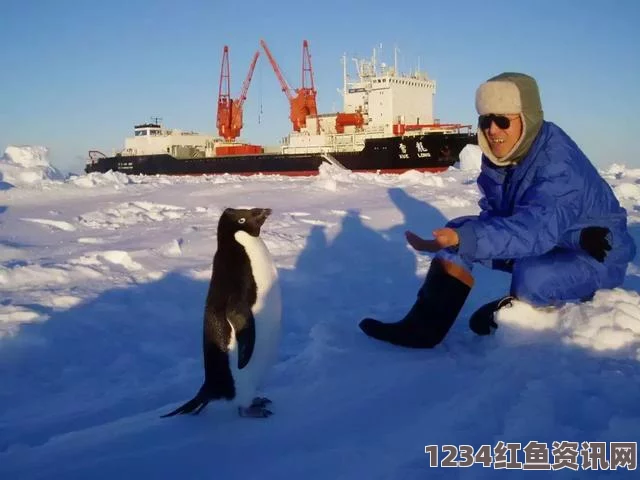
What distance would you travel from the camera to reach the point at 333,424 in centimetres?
171

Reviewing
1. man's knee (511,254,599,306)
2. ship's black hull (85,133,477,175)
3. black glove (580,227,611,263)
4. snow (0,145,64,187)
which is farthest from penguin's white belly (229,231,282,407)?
ship's black hull (85,133,477,175)

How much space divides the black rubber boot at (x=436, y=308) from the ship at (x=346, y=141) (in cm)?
1815

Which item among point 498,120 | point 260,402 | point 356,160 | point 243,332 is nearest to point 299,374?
point 260,402

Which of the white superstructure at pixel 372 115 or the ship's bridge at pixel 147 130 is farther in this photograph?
the ship's bridge at pixel 147 130

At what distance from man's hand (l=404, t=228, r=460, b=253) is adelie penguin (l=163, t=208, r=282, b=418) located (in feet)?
1.64

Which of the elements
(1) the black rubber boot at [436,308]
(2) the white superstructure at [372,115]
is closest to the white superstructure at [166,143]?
(2) the white superstructure at [372,115]

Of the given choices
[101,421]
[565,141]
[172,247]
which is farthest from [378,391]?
[172,247]

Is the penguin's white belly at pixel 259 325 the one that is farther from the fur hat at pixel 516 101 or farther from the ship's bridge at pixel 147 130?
the ship's bridge at pixel 147 130

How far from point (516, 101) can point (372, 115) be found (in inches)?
887

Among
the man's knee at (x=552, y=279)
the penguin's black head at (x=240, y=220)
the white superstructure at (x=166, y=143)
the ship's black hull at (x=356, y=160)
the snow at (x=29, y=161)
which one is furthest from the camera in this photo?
the white superstructure at (x=166, y=143)

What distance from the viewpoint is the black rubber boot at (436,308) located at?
241cm

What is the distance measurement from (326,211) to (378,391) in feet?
17.4

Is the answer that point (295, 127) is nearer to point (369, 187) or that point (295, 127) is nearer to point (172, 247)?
point (369, 187)

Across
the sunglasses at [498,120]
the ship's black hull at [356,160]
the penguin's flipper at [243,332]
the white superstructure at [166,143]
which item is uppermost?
the white superstructure at [166,143]
